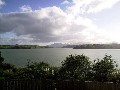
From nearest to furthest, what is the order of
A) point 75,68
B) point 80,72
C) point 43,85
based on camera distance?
point 43,85 → point 80,72 → point 75,68

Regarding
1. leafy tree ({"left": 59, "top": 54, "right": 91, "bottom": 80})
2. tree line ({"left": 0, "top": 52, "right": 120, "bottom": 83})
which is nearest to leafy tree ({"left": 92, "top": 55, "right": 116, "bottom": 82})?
tree line ({"left": 0, "top": 52, "right": 120, "bottom": 83})

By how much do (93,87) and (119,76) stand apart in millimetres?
3508

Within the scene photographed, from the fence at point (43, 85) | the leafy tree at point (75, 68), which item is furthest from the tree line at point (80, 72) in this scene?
the fence at point (43, 85)

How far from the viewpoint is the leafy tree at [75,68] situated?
828 inches

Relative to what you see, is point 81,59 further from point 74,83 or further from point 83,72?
point 74,83

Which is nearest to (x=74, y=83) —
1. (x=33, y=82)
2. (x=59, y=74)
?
(x=33, y=82)

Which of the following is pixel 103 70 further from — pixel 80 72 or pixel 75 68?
pixel 75 68

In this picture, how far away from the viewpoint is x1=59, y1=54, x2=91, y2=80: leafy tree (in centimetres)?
2103

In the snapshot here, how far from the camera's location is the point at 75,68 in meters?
21.8

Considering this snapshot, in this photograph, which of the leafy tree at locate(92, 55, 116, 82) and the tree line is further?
the tree line

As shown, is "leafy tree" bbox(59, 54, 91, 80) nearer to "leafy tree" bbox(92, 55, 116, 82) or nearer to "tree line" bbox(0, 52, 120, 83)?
"tree line" bbox(0, 52, 120, 83)

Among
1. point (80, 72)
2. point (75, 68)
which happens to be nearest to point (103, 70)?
point (80, 72)

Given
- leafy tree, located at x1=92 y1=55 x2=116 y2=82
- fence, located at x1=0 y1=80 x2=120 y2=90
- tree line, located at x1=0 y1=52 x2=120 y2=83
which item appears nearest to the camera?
fence, located at x1=0 y1=80 x2=120 y2=90

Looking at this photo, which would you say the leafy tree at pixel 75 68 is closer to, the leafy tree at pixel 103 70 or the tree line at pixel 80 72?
the tree line at pixel 80 72
